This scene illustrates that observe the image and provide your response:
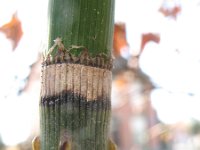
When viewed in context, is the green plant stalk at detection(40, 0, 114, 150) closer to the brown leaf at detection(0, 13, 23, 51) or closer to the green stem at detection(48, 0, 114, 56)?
the green stem at detection(48, 0, 114, 56)

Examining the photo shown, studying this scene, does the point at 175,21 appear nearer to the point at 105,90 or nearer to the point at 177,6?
the point at 177,6

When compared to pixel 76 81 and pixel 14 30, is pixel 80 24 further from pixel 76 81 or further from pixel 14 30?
pixel 14 30

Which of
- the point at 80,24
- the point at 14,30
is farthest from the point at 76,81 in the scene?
the point at 14,30

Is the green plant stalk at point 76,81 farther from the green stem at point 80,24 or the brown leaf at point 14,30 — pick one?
the brown leaf at point 14,30

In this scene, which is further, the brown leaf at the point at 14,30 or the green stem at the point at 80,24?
the brown leaf at the point at 14,30

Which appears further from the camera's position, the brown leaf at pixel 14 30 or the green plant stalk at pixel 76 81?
the brown leaf at pixel 14 30

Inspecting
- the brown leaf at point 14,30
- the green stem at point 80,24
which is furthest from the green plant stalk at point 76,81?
the brown leaf at point 14,30

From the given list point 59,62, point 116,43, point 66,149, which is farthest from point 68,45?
point 116,43

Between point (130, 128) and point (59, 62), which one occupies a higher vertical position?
point (59, 62)

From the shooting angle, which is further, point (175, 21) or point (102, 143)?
point (175, 21)
